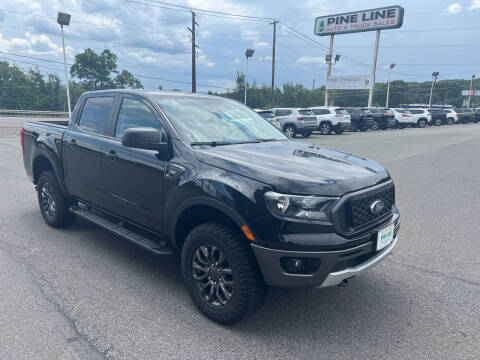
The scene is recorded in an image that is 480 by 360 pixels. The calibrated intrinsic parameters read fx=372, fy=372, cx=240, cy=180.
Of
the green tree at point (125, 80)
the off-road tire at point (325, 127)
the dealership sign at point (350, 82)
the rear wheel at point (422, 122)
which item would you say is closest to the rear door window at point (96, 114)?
the off-road tire at point (325, 127)

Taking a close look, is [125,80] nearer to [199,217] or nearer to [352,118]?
[352,118]

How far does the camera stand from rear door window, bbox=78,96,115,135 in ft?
13.6

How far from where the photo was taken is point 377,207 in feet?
9.30

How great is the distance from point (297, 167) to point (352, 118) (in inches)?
997

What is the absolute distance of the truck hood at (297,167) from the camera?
8.39ft

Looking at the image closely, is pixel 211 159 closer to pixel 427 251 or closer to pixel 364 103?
pixel 427 251

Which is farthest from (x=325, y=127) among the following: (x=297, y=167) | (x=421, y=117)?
(x=297, y=167)

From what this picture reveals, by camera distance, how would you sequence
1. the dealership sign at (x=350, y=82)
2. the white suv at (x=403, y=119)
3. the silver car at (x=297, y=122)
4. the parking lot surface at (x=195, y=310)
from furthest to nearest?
the dealership sign at (x=350, y=82), the white suv at (x=403, y=119), the silver car at (x=297, y=122), the parking lot surface at (x=195, y=310)

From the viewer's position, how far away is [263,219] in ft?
8.25

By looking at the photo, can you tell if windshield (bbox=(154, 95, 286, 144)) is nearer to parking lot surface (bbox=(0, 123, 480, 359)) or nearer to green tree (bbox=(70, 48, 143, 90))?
parking lot surface (bbox=(0, 123, 480, 359))

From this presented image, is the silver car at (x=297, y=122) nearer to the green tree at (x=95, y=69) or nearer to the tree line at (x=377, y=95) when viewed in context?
the tree line at (x=377, y=95)

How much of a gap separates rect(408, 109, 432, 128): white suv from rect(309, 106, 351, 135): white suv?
1433 cm

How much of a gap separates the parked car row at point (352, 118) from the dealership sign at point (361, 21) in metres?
10.5

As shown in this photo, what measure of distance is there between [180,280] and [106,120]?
76.1 inches
